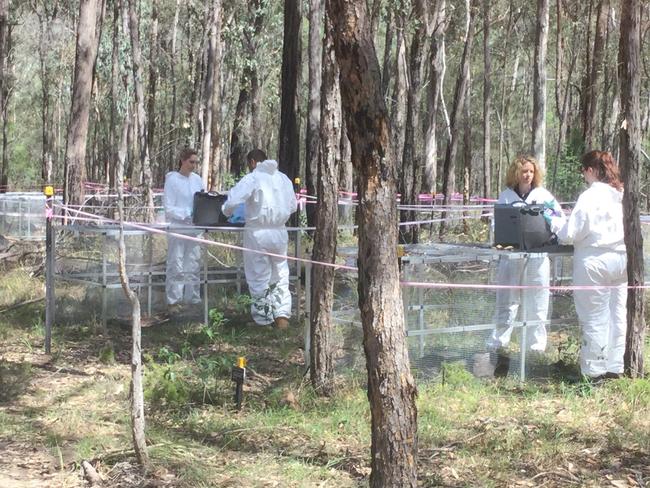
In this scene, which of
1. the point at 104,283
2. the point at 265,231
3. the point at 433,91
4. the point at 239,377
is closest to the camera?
the point at 239,377

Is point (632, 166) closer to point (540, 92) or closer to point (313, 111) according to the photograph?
point (313, 111)

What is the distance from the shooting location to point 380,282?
15.1ft

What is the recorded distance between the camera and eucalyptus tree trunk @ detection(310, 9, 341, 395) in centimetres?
711

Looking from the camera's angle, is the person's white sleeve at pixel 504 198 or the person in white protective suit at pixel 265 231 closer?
the person's white sleeve at pixel 504 198

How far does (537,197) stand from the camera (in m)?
8.70

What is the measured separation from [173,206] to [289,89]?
4.64 metres

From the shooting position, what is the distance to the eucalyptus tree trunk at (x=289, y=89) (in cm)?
1531

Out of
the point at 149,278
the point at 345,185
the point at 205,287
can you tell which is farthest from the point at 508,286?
the point at 345,185

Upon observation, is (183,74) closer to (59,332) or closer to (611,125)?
(611,125)

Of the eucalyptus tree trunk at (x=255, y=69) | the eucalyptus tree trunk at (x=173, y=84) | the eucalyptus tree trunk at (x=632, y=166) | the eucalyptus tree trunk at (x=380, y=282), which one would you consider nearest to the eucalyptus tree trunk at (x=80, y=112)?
the eucalyptus tree trunk at (x=632, y=166)

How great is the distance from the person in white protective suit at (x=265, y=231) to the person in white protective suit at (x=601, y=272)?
344 centimetres

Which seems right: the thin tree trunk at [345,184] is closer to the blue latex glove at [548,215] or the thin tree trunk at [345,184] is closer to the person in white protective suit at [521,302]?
the blue latex glove at [548,215]

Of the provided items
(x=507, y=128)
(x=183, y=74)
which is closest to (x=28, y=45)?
(x=183, y=74)

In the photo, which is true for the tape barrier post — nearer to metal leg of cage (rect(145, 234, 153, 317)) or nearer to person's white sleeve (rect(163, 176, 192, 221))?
metal leg of cage (rect(145, 234, 153, 317))
